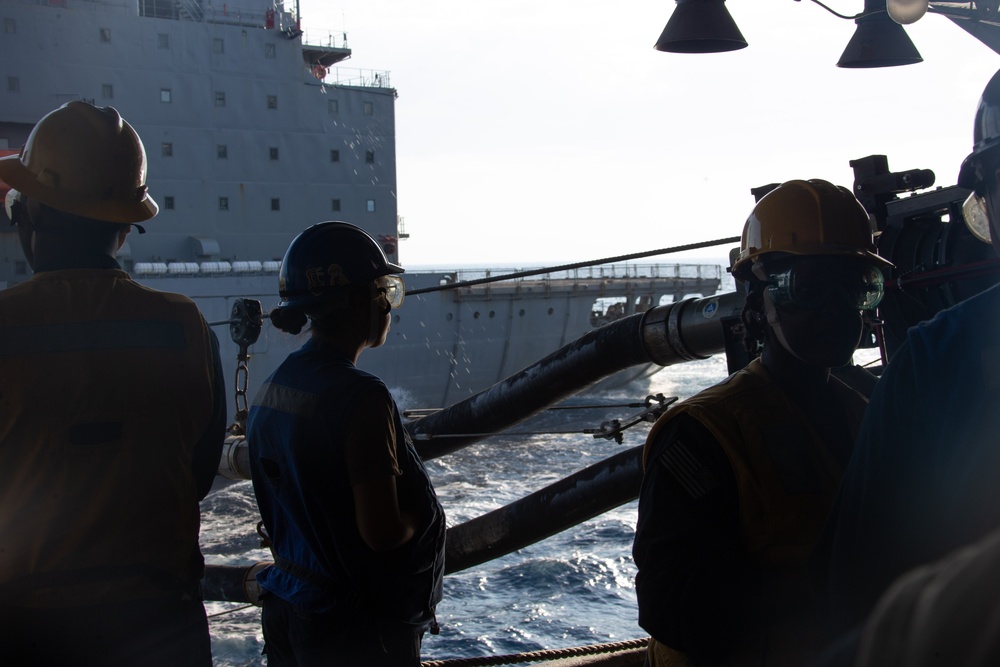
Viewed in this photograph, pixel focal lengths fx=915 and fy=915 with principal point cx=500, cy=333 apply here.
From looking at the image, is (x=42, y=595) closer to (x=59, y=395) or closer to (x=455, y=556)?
(x=59, y=395)

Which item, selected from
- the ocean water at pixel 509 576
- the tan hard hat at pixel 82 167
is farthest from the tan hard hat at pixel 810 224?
the ocean water at pixel 509 576

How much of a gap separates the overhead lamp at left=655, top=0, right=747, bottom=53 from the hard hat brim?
3108mm

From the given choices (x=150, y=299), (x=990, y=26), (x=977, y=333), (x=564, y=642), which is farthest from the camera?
(x=564, y=642)

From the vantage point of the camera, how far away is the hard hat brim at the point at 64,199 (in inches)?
76.6

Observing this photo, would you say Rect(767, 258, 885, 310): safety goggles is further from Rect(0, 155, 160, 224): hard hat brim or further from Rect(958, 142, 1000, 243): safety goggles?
Rect(0, 155, 160, 224): hard hat brim

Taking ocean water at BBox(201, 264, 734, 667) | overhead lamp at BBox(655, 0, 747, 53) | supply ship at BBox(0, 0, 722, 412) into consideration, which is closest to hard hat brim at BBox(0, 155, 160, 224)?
overhead lamp at BBox(655, 0, 747, 53)

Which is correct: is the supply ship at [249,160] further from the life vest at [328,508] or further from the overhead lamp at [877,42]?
the life vest at [328,508]

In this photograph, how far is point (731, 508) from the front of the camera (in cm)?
154

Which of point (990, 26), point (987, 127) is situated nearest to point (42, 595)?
point (987, 127)

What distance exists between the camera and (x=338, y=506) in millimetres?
2018

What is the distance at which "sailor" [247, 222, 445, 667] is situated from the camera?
1.98 meters

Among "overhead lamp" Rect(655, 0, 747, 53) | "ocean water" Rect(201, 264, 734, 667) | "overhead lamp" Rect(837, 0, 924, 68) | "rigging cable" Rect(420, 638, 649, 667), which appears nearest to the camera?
"rigging cable" Rect(420, 638, 649, 667)

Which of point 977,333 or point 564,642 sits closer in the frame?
point 977,333

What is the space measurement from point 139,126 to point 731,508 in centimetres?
2304
